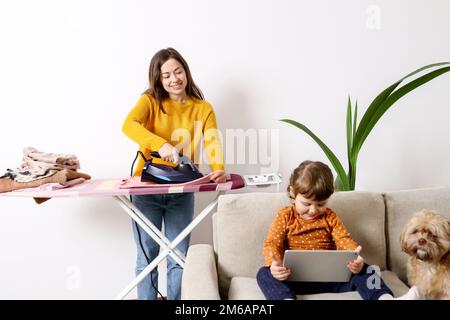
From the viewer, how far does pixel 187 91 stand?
2.52 metres

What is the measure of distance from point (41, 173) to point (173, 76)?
71cm

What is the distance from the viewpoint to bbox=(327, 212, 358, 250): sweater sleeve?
1890mm

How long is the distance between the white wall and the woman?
352mm

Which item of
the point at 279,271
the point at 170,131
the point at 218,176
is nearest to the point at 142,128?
the point at 170,131

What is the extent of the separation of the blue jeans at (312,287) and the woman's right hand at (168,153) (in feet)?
2.14

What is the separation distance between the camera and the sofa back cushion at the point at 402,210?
209cm

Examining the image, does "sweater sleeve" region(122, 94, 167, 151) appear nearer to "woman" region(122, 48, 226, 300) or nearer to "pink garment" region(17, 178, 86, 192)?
"woman" region(122, 48, 226, 300)

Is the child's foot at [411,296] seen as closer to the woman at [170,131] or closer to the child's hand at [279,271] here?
the child's hand at [279,271]

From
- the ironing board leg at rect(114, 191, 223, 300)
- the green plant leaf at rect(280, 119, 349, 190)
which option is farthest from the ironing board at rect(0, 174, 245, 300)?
the green plant leaf at rect(280, 119, 349, 190)

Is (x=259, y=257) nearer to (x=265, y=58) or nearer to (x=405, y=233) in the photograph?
(x=405, y=233)

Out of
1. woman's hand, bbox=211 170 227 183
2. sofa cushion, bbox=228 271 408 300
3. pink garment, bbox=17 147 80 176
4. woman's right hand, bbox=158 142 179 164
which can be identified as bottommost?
sofa cushion, bbox=228 271 408 300

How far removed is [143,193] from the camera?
7.13 feet

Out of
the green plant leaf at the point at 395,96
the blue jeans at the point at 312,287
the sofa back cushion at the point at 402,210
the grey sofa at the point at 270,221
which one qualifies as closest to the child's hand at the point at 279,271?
the blue jeans at the point at 312,287
